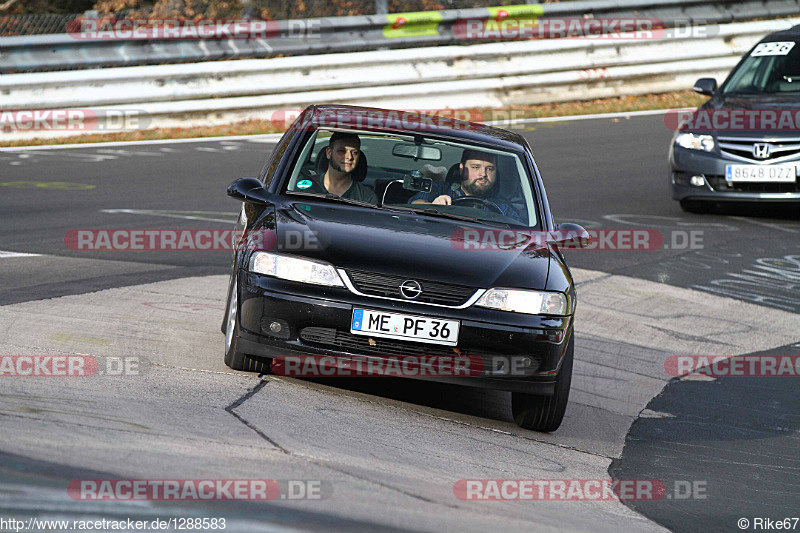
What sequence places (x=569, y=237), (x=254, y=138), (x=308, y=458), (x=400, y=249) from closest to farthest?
1. (x=308, y=458)
2. (x=400, y=249)
3. (x=569, y=237)
4. (x=254, y=138)

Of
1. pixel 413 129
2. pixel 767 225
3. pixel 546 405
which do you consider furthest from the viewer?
pixel 767 225

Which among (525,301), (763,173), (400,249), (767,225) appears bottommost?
(767,225)

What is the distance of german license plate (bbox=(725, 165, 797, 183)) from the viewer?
12.7m

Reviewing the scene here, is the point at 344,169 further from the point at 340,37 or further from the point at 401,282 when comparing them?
the point at 340,37

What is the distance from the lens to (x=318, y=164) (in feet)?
23.1

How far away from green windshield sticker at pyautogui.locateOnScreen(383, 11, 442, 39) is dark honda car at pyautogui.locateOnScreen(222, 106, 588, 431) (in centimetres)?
1228

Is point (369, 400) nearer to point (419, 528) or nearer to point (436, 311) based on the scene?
point (436, 311)

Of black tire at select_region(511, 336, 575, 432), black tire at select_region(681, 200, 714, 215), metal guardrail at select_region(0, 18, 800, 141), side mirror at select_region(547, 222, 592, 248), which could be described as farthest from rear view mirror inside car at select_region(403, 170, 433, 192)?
metal guardrail at select_region(0, 18, 800, 141)

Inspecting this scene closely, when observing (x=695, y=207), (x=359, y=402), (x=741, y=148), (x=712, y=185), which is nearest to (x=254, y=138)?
(x=695, y=207)

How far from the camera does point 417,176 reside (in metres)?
7.12

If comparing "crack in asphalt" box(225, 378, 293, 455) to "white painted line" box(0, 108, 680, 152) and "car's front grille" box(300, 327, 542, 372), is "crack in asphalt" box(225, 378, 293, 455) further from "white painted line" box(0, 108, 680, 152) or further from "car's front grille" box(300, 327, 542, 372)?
"white painted line" box(0, 108, 680, 152)

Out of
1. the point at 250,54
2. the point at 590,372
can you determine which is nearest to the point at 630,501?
the point at 590,372

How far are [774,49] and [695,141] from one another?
2.24 metres

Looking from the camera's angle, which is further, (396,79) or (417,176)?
(396,79)
